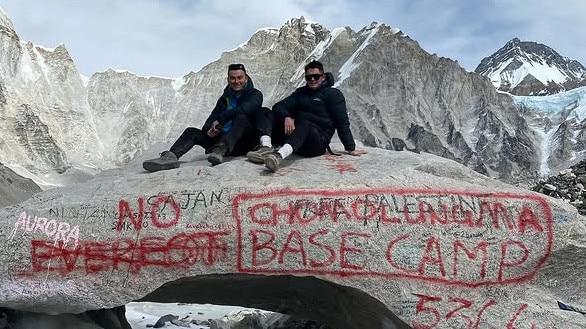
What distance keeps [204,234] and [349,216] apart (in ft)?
4.80

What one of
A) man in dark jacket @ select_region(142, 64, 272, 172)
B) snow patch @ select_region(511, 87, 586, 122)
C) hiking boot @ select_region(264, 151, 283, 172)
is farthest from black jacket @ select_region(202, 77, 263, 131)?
snow patch @ select_region(511, 87, 586, 122)

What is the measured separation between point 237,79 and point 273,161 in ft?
4.59

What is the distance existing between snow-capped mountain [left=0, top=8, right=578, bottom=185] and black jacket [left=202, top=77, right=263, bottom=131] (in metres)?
49.0

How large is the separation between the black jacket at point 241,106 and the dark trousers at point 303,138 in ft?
1.13

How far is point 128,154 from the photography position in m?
78.3

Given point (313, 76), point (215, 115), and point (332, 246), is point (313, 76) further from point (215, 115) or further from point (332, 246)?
point (332, 246)

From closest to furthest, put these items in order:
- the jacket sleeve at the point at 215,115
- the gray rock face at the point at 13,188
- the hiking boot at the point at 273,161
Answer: the hiking boot at the point at 273,161 < the jacket sleeve at the point at 215,115 < the gray rock face at the point at 13,188

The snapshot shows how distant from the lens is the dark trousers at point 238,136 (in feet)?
23.5

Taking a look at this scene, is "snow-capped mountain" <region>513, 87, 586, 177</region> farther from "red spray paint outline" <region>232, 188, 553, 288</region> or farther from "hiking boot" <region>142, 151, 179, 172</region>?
"hiking boot" <region>142, 151, 179, 172</region>

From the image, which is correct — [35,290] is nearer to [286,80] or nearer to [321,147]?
[321,147]

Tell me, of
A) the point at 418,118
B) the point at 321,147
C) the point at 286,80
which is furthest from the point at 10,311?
the point at 286,80

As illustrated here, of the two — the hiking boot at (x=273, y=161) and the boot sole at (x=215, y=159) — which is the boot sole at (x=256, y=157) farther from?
the boot sole at (x=215, y=159)

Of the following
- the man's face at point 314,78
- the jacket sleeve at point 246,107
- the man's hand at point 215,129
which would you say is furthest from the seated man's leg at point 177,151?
the man's face at point 314,78

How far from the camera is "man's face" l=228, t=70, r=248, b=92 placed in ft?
24.3
